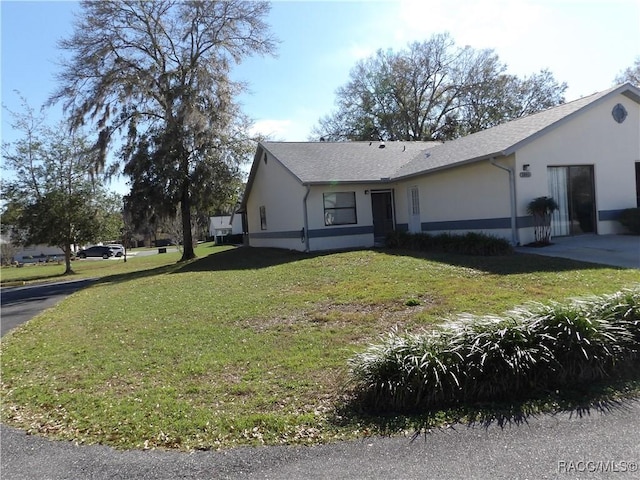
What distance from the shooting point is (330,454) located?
365 cm

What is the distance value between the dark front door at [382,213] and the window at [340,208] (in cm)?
156

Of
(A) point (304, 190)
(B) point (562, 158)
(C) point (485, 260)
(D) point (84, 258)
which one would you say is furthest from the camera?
(D) point (84, 258)

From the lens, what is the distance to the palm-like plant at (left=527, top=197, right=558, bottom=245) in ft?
45.1

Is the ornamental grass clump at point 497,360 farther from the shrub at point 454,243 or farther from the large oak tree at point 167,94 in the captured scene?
the large oak tree at point 167,94

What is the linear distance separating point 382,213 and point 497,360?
54.7 feet

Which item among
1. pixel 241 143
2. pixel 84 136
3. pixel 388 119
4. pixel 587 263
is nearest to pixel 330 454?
pixel 587 263

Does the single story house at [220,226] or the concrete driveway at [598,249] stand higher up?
the single story house at [220,226]

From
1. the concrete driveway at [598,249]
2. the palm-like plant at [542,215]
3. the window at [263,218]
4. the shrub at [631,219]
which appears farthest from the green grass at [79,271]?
the shrub at [631,219]

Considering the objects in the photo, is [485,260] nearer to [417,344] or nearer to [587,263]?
[587,263]

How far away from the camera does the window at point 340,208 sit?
1944 cm

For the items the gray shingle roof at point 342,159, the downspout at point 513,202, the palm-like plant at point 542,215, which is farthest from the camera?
the gray shingle roof at point 342,159

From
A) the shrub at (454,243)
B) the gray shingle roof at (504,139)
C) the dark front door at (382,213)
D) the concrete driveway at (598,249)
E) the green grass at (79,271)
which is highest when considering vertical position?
the gray shingle roof at (504,139)

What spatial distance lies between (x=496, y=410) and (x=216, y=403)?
2.73m

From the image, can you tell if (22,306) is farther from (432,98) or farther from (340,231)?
(432,98)
